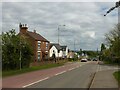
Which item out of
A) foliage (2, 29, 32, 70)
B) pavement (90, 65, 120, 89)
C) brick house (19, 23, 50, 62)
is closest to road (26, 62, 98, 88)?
pavement (90, 65, 120, 89)

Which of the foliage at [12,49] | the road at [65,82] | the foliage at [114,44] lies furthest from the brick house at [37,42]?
the road at [65,82]

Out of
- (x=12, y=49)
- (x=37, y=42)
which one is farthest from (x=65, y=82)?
(x=37, y=42)

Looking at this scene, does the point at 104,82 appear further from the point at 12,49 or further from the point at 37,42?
the point at 37,42

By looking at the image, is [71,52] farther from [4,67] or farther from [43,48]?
[4,67]

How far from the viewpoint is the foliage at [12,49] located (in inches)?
1693

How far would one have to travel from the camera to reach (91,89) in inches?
683

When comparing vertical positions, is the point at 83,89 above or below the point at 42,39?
below

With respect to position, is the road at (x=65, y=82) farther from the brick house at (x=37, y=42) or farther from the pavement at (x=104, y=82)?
the brick house at (x=37, y=42)

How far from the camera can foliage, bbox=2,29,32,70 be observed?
4300 centimetres

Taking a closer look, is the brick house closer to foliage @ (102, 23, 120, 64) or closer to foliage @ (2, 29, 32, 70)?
foliage @ (102, 23, 120, 64)

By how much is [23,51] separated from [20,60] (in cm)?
287

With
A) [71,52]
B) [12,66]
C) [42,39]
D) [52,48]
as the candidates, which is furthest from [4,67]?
[71,52]

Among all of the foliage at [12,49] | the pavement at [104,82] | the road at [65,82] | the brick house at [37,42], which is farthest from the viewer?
the brick house at [37,42]

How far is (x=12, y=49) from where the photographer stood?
44.3 m
